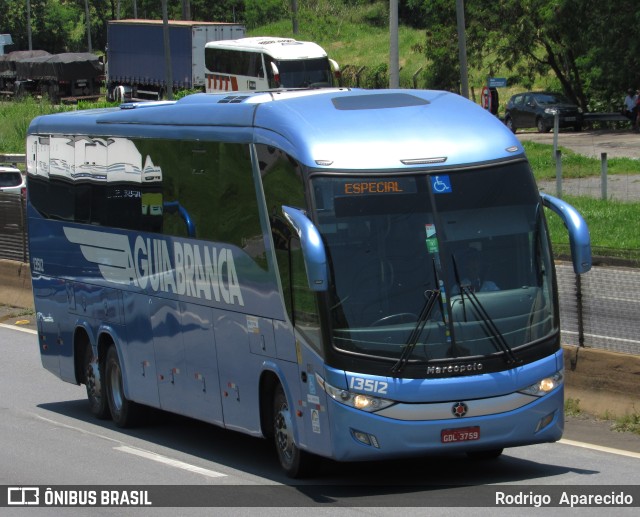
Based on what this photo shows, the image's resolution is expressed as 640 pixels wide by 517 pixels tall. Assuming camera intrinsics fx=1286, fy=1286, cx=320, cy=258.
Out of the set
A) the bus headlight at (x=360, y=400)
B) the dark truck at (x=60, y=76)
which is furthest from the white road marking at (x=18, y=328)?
the dark truck at (x=60, y=76)

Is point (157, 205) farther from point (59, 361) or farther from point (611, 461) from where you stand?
point (611, 461)

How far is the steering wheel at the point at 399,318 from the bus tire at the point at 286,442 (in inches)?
54.2

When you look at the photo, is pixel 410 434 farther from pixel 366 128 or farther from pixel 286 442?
pixel 366 128

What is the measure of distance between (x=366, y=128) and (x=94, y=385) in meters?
6.37

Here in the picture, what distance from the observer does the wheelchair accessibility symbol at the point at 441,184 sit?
10500mm

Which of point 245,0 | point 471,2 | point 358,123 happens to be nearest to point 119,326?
point 358,123

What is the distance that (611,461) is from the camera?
37.7 ft

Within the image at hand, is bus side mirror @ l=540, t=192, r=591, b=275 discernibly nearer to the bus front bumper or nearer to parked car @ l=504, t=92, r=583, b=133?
the bus front bumper

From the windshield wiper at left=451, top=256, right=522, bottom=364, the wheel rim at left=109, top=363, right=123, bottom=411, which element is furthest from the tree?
the windshield wiper at left=451, top=256, right=522, bottom=364

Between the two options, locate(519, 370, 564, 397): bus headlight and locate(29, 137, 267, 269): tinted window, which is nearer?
locate(519, 370, 564, 397): bus headlight

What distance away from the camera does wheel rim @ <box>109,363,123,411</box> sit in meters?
15.0

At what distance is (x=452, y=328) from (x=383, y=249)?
837 mm

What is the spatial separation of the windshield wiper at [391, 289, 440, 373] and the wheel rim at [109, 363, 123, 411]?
5.79 metres

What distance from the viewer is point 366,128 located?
10766mm
